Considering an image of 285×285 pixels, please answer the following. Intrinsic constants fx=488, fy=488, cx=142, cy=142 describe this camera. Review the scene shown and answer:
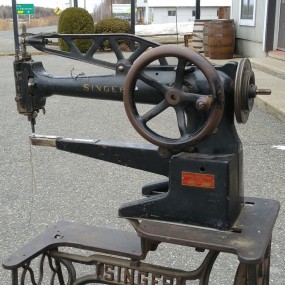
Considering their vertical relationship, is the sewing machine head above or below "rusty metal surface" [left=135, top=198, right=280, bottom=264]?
above

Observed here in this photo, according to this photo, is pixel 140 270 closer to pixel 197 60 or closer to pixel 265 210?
pixel 265 210

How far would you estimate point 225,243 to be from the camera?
1.53 m

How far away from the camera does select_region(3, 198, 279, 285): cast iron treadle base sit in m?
1.55

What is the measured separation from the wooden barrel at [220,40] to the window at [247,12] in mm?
417

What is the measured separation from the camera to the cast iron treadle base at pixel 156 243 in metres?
1.55

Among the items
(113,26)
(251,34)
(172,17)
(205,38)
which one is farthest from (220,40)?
(172,17)

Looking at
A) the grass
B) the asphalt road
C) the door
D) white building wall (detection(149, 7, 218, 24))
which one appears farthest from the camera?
the grass

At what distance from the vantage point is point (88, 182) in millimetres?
3889

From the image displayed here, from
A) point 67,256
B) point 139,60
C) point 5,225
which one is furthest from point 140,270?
point 5,225

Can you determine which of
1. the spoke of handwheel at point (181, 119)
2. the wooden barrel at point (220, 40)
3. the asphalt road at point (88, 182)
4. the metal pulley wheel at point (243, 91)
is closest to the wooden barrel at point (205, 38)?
the wooden barrel at point (220, 40)

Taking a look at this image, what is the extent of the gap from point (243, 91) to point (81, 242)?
0.89 m

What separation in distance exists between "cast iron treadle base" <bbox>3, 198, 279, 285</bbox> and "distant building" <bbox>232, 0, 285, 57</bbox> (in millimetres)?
8561

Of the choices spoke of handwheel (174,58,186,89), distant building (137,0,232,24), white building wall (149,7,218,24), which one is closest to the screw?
spoke of handwheel (174,58,186,89)

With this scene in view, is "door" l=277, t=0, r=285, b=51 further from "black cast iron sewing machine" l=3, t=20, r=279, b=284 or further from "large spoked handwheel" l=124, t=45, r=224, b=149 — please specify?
"large spoked handwheel" l=124, t=45, r=224, b=149
